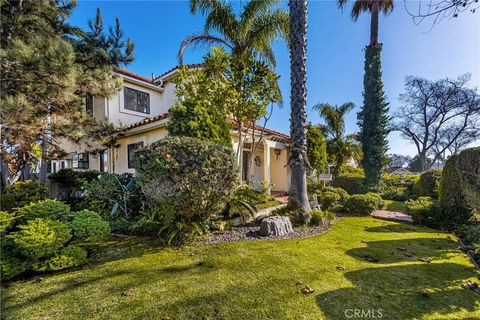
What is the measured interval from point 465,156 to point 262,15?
9.69 m

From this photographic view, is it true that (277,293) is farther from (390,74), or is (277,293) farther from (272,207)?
(390,74)

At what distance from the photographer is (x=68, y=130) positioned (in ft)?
30.2

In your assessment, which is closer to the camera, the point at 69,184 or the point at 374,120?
the point at 69,184

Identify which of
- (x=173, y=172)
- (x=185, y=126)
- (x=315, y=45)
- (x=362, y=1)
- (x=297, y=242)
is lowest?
(x=297, y=242)

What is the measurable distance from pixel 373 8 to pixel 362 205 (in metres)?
15.7

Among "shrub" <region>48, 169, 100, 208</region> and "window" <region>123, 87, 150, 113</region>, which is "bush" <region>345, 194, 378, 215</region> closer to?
"shrub" <region>48, 169, 100, 208</region>

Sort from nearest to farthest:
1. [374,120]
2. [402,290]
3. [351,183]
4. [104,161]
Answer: [402,290] → [104,161] → [351,183] → [374,120]

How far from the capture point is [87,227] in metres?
4.66

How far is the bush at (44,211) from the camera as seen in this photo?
14.9ft

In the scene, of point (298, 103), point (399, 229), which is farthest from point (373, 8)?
point (399, 229)

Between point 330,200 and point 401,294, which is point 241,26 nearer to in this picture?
point 330,200

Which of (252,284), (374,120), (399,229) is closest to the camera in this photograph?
(252,284)

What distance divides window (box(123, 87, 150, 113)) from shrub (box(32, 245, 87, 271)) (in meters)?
10.9

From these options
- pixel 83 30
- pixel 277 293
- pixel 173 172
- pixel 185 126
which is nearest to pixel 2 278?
pixel 173 172
